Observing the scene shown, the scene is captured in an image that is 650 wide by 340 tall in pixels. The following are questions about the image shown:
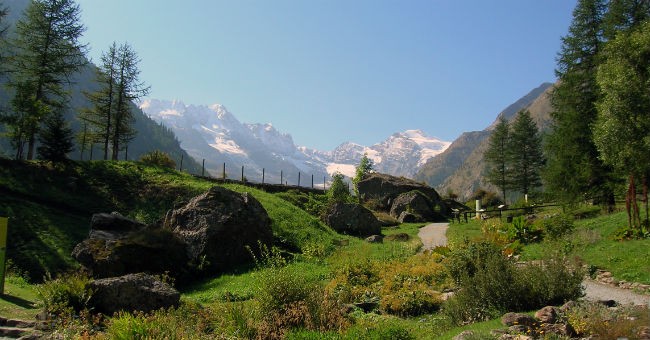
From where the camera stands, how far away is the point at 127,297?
39.3 ft

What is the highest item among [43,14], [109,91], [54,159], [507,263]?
[43,14]

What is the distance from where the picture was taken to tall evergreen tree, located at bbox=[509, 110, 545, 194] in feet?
214

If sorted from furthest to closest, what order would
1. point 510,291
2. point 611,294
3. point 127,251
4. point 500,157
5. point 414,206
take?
point 500,157, point 414,206, point 127,251, point 611,294, point 510,291

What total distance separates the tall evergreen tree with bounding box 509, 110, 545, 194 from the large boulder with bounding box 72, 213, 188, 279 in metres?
57.3

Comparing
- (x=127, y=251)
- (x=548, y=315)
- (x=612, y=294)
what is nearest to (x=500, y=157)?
(x=612, y=294)

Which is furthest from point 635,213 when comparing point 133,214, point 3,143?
point 3,143

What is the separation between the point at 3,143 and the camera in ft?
552

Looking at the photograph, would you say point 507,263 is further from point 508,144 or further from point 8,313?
point 508,144

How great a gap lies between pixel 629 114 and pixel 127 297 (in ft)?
69.9

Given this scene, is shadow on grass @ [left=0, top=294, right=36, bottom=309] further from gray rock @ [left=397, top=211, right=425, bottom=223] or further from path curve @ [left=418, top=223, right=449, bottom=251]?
gray rock @ [left=397, top=211, right=425, bottom=223]

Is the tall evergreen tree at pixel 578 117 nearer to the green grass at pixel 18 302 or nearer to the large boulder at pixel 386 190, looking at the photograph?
the large boulder at pixel 386 190

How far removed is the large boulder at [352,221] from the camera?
32438mm

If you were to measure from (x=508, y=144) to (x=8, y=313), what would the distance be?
65.2 meters

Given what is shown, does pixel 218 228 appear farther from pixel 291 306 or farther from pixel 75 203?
pixel 75 203
